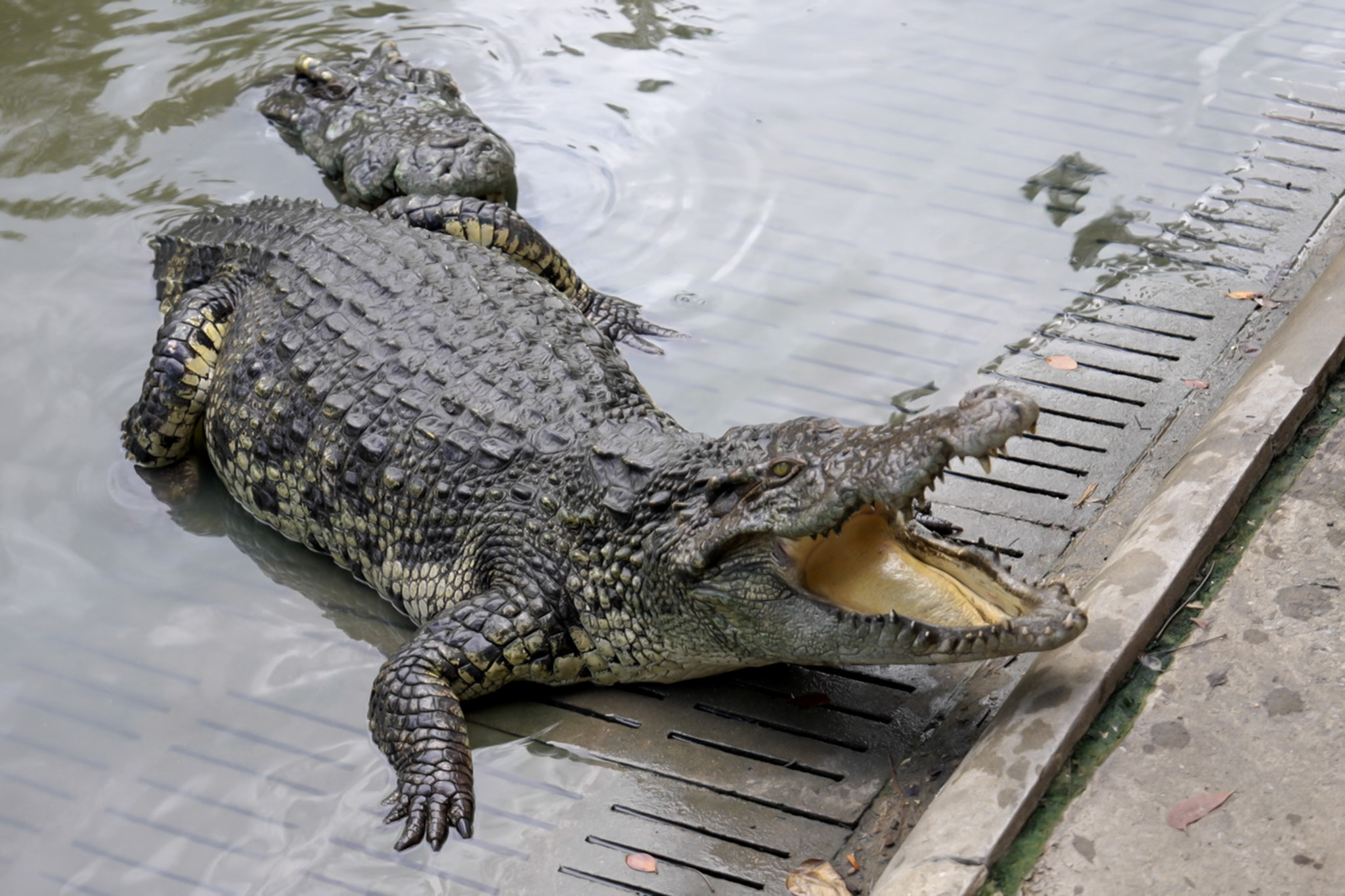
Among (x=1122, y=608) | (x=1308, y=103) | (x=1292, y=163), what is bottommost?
(x=1122, y=608)

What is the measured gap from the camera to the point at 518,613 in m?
3.79

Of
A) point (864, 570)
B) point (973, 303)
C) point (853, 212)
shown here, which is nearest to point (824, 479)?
point (864, 570)

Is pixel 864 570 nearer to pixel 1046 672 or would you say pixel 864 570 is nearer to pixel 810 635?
pixel 810 635

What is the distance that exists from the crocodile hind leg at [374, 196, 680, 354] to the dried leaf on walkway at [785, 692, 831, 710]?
1902 millimetres

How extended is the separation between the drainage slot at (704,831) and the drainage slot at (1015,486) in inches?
59.7

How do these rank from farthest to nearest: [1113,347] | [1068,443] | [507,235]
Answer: [507,235]
[1113,347]
[1068,443]

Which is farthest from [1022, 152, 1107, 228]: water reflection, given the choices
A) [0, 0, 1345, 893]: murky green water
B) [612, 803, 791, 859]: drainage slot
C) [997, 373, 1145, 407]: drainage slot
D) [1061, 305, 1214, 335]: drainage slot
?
[612, 803, 791, 859]: drainage slot

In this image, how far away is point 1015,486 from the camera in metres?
4.38

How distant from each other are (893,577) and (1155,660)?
28.5 inches

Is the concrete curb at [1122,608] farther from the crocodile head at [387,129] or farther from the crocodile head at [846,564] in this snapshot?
the crocodile head at [387,129]

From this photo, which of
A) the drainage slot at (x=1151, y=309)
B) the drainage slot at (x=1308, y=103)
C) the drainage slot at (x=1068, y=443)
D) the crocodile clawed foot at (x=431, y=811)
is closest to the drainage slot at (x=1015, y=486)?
the drainage slot at (x=1068, y=443)

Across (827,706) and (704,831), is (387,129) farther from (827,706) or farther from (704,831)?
(704,831)

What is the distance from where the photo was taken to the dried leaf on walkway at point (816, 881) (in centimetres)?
317

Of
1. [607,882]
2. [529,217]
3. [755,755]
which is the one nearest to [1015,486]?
[755,755]
